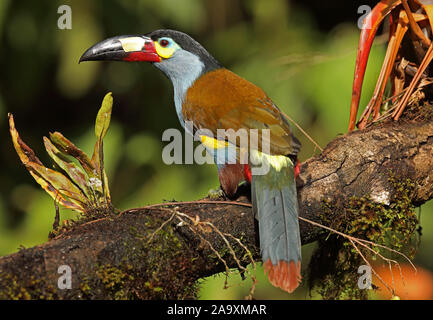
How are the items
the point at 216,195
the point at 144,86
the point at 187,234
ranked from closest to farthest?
1. the point at 187,234
2. the point at 216,195
3. the point at 144,86

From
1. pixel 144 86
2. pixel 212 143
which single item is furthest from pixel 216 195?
pixel 144 86

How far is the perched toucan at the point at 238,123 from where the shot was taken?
204 cm

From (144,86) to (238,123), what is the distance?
7.93 ft

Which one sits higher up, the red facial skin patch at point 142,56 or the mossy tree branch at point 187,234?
the red facial skin patch at point 142,56

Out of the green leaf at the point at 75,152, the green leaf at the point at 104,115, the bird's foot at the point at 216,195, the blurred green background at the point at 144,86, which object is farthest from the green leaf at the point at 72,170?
the blurred green background at the point at 144,86

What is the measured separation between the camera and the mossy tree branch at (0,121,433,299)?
174cm

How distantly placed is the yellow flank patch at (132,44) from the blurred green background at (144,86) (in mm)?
1167

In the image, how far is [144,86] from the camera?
183 inches

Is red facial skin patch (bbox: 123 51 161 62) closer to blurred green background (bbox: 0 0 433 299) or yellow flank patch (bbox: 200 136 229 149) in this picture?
yellow flank patch (bbox: 200 136 229 149)

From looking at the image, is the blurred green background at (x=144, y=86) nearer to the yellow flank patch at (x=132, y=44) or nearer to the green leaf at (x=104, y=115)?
the yellow flank patch at (x=132, y=44)

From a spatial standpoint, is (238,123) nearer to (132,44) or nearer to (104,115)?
(104,115)

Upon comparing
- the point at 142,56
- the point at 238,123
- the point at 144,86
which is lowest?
the point at 238,123
